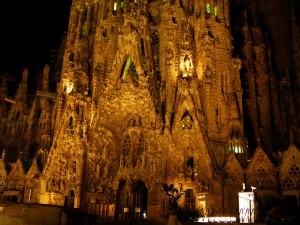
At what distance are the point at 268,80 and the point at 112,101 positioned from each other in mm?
15986

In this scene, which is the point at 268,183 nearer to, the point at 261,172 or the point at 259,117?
the point at 261,172

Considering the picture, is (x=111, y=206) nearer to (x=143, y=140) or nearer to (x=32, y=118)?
(x=143, y=140)

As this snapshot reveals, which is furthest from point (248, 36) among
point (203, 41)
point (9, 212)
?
point (9, 212)

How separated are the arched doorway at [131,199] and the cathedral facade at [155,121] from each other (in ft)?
0.31

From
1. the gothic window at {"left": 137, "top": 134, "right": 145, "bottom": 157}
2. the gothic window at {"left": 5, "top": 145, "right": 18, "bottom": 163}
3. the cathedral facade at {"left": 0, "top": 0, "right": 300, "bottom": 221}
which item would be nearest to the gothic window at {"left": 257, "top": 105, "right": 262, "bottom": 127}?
the cathedral facade at {"left": 0, "top": 0, "right": 300, "bottom": 221}

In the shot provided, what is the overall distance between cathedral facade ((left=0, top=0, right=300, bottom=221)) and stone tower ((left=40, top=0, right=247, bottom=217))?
0.09 m

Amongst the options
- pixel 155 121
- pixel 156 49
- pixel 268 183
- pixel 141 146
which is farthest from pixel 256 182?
pixel 156 49

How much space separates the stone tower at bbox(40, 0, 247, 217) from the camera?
30188 millimetres

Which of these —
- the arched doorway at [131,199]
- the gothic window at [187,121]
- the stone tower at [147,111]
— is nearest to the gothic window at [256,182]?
the stone tower at [147,111]

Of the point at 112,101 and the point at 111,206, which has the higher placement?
the point at 112,101

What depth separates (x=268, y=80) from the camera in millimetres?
38438

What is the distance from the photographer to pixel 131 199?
104 feet

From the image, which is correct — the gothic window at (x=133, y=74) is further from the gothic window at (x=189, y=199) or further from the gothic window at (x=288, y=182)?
the gothic window at (x=288, y=182)

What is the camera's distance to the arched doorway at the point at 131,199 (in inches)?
1224
